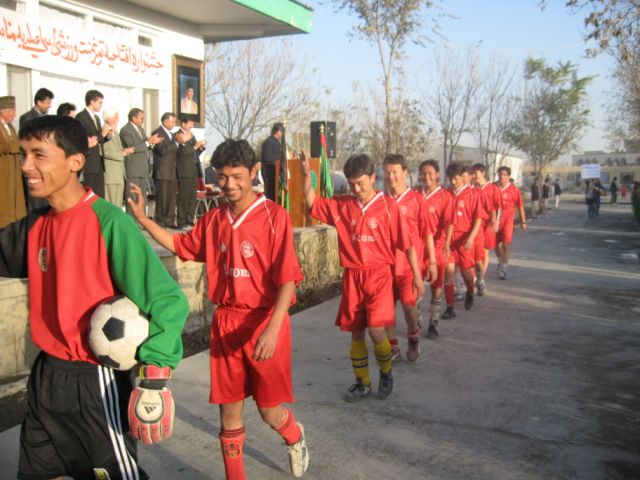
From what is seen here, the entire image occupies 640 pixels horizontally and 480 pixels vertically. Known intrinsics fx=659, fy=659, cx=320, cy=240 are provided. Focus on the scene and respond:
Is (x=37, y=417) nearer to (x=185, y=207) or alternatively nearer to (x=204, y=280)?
(x=204, y=280)

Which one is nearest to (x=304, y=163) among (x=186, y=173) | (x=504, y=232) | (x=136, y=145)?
(x=136, y=145)

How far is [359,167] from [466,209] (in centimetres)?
401

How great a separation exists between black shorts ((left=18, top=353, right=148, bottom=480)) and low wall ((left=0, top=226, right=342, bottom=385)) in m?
→ 3.18

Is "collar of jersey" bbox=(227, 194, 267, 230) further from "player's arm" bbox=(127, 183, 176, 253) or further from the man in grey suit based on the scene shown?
the man in grey suit

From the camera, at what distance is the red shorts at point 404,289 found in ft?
20.4

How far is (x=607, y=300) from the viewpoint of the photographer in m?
10.1

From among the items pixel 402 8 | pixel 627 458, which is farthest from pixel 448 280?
pixel 402 8

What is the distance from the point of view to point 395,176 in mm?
6445

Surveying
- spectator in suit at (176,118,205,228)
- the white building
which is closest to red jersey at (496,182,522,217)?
spectator in suit at (176,118,205,228)

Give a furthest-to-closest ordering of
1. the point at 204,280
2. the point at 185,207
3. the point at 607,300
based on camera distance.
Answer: the point at 185,207 → the point at 607,300 → the point at 204,280

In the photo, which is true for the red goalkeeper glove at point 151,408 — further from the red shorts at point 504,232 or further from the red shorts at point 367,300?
the red shorts at point 504,232

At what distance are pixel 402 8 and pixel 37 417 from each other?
18.9 m

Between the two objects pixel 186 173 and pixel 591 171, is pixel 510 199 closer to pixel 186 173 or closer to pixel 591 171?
pixel 186 173

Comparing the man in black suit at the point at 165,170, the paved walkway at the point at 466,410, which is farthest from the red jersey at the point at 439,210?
the man in black suit at the point at 165,170
